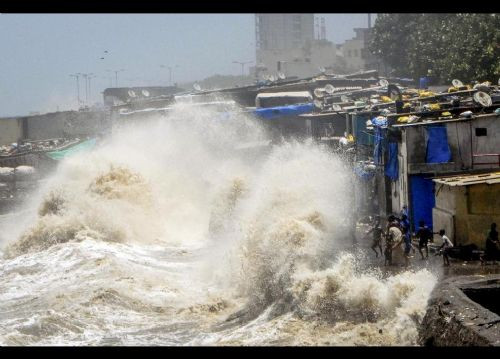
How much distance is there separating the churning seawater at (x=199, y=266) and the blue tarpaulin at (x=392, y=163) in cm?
143

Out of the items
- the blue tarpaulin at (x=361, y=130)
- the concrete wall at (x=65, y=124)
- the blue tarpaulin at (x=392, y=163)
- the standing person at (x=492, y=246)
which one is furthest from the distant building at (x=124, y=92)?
the standing person at (x=492, y=246)

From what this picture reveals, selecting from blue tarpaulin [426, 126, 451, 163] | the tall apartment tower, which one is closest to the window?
blue tarpaulin [426, 126, 451, 163]

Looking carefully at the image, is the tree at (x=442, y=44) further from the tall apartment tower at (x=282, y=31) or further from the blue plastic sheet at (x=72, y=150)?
the tall apartment tower at (x=282, y=31)

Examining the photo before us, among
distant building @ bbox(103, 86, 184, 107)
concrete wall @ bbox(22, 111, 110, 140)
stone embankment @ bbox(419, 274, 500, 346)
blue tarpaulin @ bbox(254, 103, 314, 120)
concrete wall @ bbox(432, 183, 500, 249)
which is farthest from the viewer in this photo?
distant building @ bbox(103, 86, 184, 107)

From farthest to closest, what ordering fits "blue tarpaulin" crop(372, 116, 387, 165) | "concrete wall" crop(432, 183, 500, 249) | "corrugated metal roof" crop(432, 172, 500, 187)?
1. "blue tarpaulin" crop(372, 116, 387, 165)
2. "corrugated metal roof" crop(432, 172, 500, 187)
3. "concrete wall" crop(432, 183, 500, 249)

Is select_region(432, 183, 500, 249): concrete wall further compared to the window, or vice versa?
the window

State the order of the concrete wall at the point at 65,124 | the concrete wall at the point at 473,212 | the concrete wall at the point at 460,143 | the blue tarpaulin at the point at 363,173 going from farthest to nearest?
1. the concrete wall at the point at 65,124
2. the blue tarpaulin at the point at 363,173
3. the concrete wall at the point at 460,143
4. the concrete wall at the point at 473,212

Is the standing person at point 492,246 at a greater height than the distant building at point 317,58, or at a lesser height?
lesser

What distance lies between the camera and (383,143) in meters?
17.9

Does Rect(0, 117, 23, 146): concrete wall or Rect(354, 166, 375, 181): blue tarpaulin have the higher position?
Rect(0, 117, 23, 146): concrete wall

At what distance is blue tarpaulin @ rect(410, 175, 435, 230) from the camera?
51.8 ft

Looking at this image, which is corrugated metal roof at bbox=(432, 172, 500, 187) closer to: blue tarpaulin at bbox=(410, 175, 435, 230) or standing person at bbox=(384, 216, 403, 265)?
blue tarpaulin at bbox=(410, 175, 435, 230)

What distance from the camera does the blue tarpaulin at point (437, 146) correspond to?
15.7 metres

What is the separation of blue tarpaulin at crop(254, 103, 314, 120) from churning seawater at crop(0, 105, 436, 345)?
169 cm
